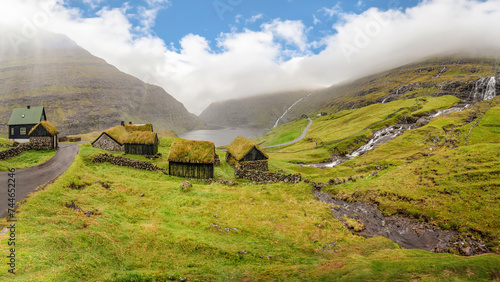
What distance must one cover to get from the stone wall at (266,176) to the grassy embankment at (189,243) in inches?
390

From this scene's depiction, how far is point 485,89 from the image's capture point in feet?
388

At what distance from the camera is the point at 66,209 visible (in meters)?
16.6

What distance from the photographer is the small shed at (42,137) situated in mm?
36438

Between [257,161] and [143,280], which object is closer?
[143,280]

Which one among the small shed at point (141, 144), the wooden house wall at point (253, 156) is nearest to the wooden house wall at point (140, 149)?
the small shed at point (141, 144)

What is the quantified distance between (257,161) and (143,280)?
35948 mm

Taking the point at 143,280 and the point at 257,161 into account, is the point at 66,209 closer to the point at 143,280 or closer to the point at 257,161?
the point at 143,280

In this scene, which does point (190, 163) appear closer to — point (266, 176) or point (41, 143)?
point (266, 176)

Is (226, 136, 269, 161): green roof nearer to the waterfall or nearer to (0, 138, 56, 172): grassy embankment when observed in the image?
(0, 138, 56, 172): grassy embankment

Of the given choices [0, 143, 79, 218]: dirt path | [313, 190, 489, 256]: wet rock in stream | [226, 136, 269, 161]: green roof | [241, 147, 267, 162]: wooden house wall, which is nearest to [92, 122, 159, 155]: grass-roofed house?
[0, 143, 79, 218]: dirt path

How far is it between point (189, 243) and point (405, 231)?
863 inches

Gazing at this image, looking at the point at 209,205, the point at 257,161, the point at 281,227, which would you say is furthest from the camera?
the point at 257,161

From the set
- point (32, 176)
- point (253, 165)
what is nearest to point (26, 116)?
point (32, 176)

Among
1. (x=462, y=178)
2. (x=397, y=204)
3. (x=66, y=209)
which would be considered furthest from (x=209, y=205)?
(x=462, y=178)
